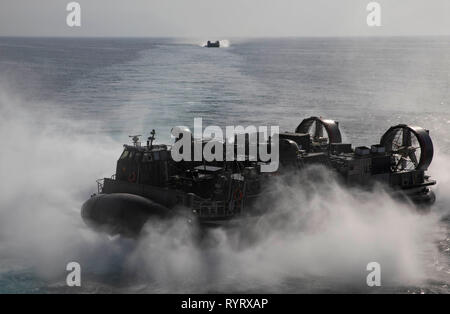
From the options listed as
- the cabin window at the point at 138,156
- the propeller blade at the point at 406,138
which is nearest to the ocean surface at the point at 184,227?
the cabin window at the point at 138,156

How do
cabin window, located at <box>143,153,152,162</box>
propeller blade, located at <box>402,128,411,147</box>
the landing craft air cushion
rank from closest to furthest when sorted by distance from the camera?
the landing craft air cushion, cabin window, located at <box>143,153,152,162</box>, propeller blade, located at <box>402,128,411,147</box>

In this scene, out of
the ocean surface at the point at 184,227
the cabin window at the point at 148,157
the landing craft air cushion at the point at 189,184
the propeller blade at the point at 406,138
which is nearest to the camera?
the ocean surface at the point at 184,227

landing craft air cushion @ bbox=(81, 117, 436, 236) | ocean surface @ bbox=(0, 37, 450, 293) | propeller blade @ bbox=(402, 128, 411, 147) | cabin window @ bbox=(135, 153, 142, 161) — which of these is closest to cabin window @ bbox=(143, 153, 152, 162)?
landing craft air cushion @ bbox=(81, 117, 436, 236)

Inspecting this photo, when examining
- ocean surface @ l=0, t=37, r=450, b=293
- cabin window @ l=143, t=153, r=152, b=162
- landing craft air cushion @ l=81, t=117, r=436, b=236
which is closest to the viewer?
ocean surface @ l=0, t=37, r=450, b=293

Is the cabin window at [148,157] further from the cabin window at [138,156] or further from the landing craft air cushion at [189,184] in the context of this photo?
the cabin window at [138,156]

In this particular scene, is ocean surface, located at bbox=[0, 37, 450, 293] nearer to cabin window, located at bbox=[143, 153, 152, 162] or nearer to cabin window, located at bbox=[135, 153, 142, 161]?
cabin window, located at bbox=[143, 153, 152, 162]

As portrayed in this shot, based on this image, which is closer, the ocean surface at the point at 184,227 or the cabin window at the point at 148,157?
the ocean surface at the point at 184,227

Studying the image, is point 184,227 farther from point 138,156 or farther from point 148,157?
point 138,156

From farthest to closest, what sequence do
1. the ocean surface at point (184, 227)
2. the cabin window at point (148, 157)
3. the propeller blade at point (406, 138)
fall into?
the propeller blade at point (406, 138), the cabin window at point (148, 157), the ocean surface at point (184, 227)

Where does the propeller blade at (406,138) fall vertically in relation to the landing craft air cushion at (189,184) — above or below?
above

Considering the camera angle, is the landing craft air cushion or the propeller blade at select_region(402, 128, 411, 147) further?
the propeller blade at select_region(402, 128, 411, 147)

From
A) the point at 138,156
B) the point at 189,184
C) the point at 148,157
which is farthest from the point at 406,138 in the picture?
the point at 138,156

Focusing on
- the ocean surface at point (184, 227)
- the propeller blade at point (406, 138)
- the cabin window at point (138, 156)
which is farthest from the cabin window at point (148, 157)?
the propeller blade at point (406, 138)
